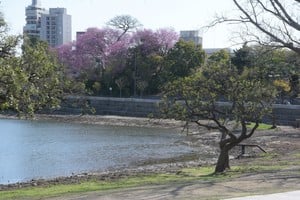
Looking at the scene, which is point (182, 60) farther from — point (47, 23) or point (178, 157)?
point (47, 23)

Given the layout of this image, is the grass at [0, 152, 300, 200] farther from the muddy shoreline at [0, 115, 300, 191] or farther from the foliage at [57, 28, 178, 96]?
the foliage at [57, 28, 178, 96]

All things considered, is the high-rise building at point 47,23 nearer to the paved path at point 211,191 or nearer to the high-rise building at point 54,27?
the high-rise building at point 54,27

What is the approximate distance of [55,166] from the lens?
3009 cm

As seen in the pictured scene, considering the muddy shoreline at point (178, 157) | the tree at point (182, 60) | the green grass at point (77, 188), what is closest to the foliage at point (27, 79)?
the green grass at point (77, 188)

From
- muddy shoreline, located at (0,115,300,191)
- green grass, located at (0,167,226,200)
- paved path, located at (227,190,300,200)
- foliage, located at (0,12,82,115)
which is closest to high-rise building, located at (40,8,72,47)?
muddy shoreline, located at (0,115,300,191)

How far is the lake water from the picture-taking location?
95.7ft

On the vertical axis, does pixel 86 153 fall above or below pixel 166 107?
below

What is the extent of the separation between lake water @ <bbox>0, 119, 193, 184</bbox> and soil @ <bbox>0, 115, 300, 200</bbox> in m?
2.46

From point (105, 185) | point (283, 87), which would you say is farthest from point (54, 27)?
point (105, 185)

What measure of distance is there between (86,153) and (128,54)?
162ft

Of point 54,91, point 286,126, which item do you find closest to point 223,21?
point 54,91

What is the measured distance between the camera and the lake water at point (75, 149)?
95.7 feet

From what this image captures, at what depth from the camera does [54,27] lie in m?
145

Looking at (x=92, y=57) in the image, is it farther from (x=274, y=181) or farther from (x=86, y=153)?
(x=274, y=181)
